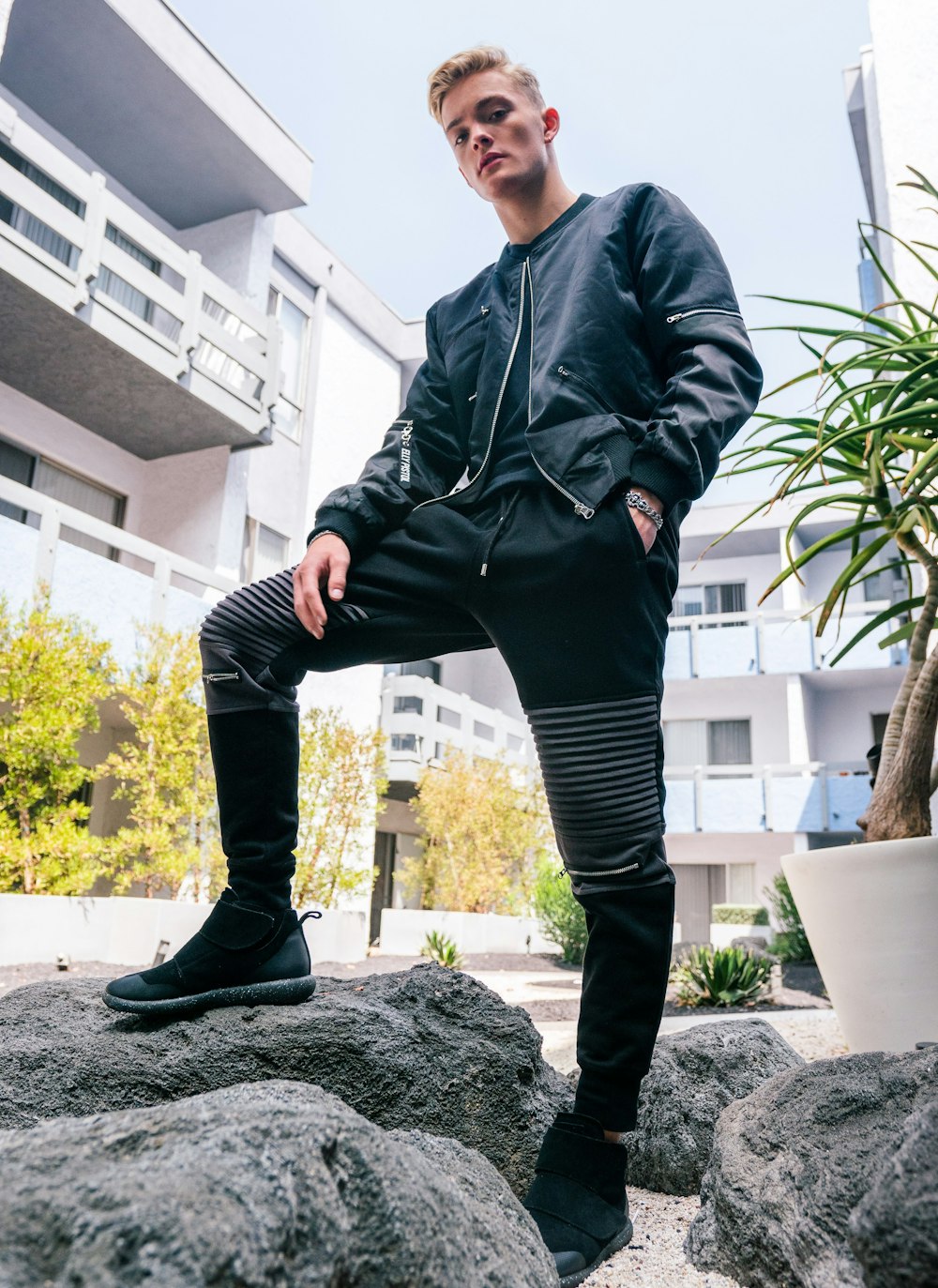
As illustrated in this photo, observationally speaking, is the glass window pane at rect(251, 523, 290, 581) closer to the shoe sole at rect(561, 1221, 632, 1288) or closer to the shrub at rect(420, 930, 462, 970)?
the shrub at rect(420, 930, 462, 970)

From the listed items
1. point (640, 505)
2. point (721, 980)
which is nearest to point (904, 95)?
point (721, 980)

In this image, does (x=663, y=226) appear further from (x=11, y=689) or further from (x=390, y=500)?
(x=11, y=689)

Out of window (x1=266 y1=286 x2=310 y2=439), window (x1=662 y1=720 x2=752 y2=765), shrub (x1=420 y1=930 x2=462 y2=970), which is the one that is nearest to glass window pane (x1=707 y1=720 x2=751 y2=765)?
window (x1=662 y1=720 x2=752 y2=765)

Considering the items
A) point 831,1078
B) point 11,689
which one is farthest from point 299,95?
point 831,1078

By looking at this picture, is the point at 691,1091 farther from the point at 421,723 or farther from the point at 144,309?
the point at 421,723

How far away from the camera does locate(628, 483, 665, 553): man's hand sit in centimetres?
158

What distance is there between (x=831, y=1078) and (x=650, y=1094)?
715mm

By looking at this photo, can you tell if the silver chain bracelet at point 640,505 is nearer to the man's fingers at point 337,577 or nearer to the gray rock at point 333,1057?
the man's fingers at point 337,577

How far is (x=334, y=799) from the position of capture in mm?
13031

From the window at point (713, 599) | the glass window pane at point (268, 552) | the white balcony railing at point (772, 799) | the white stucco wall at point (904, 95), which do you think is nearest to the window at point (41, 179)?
the glass window pane at point (268, 552)

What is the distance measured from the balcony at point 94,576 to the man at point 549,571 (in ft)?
25.0

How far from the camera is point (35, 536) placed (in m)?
8.87

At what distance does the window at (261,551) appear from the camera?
1317cm

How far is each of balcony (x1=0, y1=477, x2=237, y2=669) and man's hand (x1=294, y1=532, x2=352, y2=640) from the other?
7.71m
